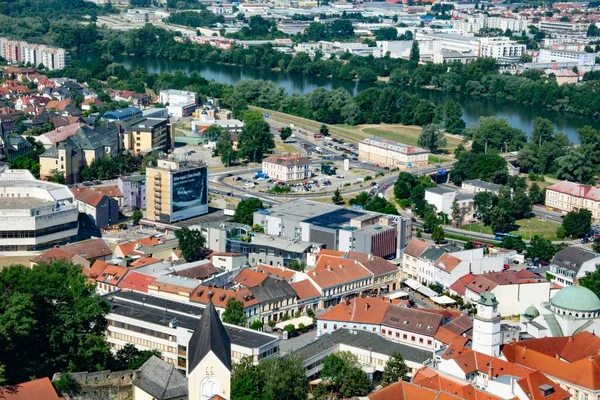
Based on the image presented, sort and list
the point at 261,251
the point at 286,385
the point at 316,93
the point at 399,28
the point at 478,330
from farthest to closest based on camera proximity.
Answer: the point at 399,28
the point at 316,93
the point at 261,251
the point at 478,330
the point at 286,385

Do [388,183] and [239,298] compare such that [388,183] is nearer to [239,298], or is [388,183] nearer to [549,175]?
[549,175]

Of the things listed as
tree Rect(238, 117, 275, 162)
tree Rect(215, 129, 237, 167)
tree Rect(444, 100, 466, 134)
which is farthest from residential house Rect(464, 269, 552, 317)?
tree Rect(444, 100, 466, 134)

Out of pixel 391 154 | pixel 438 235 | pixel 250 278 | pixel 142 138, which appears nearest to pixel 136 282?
pixel 250 278

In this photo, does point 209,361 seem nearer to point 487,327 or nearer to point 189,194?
point 487,327

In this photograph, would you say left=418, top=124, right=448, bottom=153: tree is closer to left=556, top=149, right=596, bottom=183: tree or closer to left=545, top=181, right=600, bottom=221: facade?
left=556, top=149, right=596, bottom=183: tree

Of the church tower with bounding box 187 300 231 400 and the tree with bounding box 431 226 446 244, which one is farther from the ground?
the church tower with bounding box 187 300 231 400

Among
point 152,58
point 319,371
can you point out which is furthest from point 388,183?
point 152,58

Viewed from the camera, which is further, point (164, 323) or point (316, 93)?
point (316, 93)
